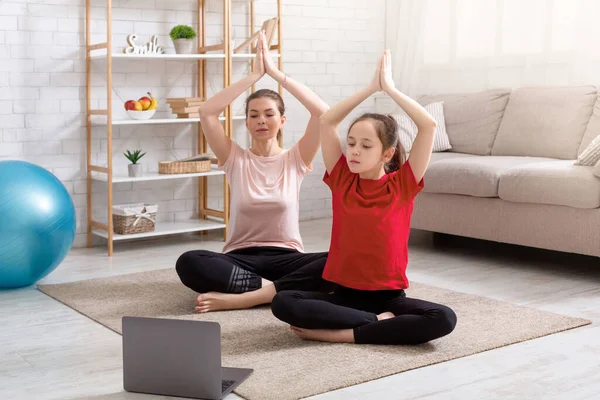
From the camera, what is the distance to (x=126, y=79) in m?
4.64

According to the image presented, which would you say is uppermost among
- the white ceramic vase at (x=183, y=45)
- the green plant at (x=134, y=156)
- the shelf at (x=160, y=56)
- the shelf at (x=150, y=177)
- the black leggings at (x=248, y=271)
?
the white ceramic vase at (x=183, y=45)

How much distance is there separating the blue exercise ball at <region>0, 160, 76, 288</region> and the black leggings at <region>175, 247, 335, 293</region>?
0.68 meters

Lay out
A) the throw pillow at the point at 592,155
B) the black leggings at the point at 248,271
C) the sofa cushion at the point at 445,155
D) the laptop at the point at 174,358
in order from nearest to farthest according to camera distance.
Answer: the laptop at the point at 174,358 → the black leggings at the point at 248,271 → the throw pillow at the point at 592,155 → the sofa cushion at the point at 445,155

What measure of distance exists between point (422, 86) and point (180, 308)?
3144 millimetres

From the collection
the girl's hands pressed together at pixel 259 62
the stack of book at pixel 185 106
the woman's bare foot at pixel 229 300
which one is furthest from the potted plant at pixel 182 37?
the woman's bare foot at pixel 229 300

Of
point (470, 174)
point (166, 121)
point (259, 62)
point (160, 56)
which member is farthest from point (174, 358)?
point (160, 56)

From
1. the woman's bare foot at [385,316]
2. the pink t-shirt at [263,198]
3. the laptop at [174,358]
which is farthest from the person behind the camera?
the pink t-shirt at [263,198]

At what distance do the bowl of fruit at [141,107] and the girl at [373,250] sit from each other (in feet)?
6.51

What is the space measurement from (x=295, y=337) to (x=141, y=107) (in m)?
2.17

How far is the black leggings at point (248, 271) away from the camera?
9.95 ft

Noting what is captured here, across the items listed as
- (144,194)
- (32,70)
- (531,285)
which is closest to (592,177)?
(531,285)

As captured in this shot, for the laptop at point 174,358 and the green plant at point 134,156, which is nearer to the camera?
the laptop at point 174,358

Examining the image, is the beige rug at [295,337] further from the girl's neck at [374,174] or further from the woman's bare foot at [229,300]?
the girl's neck at [374,174]

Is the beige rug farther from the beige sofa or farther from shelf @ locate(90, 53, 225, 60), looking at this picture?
shelf @ locate(90, 53, 225, 60)
